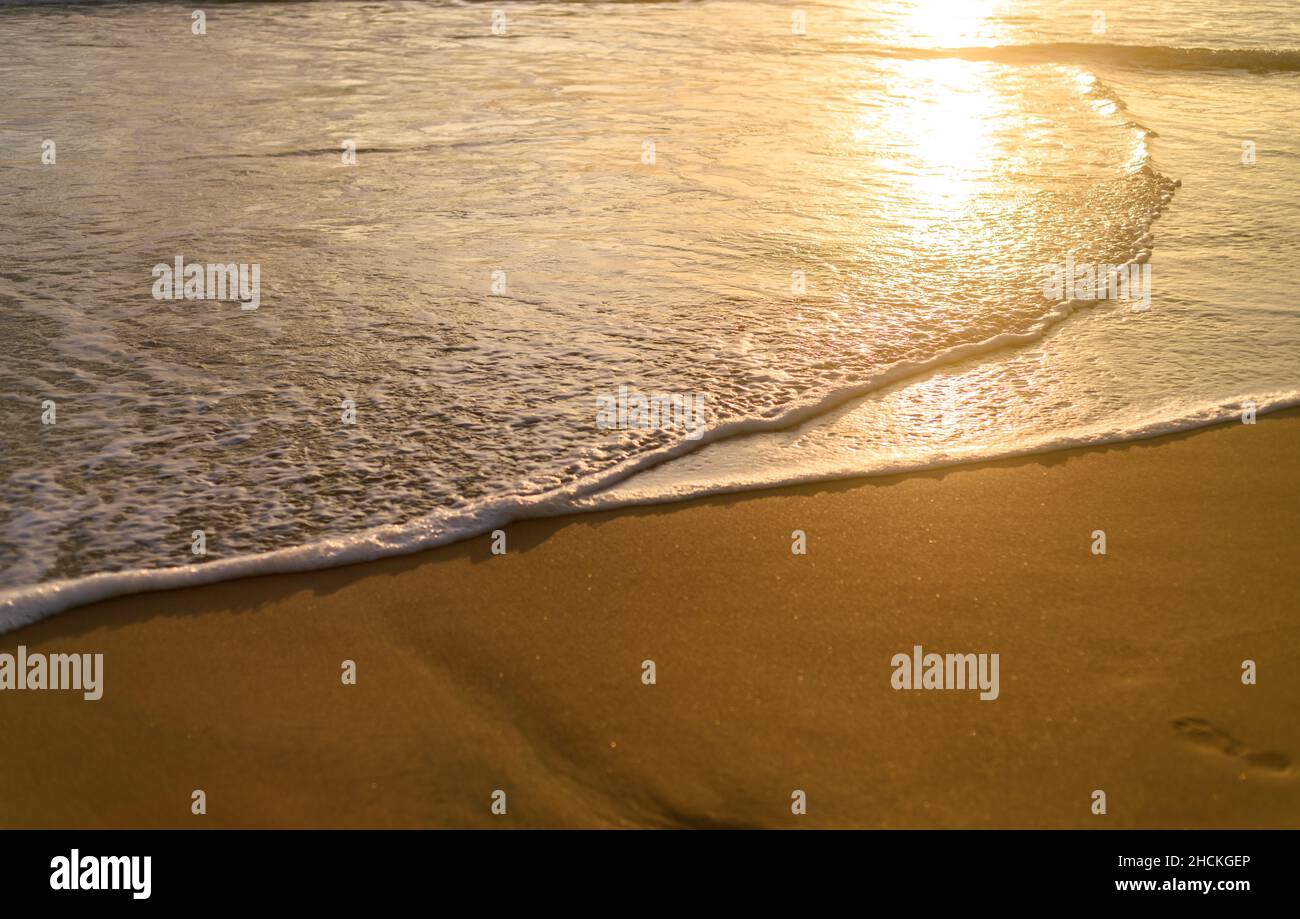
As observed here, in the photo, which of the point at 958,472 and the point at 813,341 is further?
the point at 813,341

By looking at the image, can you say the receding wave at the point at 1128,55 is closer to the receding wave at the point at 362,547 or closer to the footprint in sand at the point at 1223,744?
the receding wave at the point at 362,547

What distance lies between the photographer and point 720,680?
9.16 feet

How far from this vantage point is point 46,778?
8.21 feet

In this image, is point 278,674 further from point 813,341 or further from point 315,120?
point 315,120

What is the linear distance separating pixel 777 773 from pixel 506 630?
81 cm

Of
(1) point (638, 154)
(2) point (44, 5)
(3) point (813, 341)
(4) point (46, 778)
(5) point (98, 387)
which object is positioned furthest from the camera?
(2) point (44, 5)

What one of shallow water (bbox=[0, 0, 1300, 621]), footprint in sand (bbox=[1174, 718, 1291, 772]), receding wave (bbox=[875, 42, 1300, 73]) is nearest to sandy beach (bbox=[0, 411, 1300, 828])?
footprint in sand (bbox=[1174, 718, 1291, 772])

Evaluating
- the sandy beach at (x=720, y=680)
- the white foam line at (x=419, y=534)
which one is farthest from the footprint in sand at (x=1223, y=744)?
the white foam line at (x=419, y=534)

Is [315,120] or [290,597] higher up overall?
[315,120]

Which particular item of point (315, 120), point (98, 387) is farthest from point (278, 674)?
point (315, 120)

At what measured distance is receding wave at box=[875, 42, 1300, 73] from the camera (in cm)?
1122

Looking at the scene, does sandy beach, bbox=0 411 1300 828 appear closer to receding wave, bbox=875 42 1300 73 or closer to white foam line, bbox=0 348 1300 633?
white foam line, bbox=0 348 1300 633

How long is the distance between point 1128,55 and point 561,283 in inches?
342

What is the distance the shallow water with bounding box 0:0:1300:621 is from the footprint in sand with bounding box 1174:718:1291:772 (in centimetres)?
129
